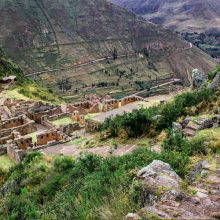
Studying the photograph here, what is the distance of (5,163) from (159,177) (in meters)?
17.1

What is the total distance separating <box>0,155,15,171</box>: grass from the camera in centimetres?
2496

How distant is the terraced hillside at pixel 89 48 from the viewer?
444ft

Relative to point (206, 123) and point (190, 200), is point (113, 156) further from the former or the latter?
point (190, 200)

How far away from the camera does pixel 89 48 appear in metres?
160

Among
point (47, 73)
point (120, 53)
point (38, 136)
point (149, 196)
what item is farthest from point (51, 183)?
point (120, 53)

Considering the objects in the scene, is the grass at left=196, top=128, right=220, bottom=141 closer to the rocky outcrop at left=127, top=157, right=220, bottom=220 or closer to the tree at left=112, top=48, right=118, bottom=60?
the rocky outcrop at left=127, top=157, right=220, bottom=220

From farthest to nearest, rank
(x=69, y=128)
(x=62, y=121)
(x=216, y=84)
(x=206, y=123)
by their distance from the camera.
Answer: (x=62, y=121) < (x=69, y=128) < (x=216, y=84) < (x=206, y=123)

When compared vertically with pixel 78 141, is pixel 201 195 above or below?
above

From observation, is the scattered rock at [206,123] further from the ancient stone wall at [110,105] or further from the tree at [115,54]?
the tree at [115,54]

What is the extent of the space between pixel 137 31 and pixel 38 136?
16461 cm

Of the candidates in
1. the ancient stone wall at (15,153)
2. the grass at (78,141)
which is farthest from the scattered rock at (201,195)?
the ancient stone wall at (15,153)

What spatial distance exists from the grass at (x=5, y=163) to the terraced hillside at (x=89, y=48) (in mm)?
87083

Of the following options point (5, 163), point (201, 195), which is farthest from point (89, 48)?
point (201, 195)

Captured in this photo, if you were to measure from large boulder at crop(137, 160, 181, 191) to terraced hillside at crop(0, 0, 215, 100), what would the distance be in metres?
103
